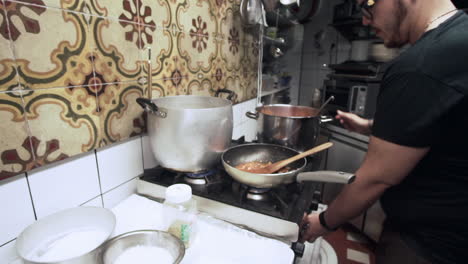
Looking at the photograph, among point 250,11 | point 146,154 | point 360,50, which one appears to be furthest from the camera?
point 360,50

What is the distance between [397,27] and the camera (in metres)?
0.87

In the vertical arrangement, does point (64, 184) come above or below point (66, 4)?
below

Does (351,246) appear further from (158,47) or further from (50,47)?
(50,47)

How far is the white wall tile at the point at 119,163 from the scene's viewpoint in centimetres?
76

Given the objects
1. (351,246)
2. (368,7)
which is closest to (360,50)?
(368,7)

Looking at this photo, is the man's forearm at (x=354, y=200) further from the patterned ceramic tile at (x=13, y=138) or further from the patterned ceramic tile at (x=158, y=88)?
the patterned ceramic tile at (x=13, y=138)

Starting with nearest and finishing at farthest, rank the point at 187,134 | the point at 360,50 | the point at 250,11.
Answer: the point at 187,134 → the point at 250,11 → the point at 360,50

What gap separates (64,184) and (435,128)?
99 centimetres

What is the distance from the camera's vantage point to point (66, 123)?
63cm

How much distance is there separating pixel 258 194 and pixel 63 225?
522mm

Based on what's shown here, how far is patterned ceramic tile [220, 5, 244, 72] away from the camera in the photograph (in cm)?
134

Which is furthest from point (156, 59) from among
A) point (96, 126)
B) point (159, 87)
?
point (96, 126)

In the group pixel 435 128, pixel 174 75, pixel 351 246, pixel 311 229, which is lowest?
pixel 351 246

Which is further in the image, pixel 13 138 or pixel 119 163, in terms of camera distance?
pixel 119 163
